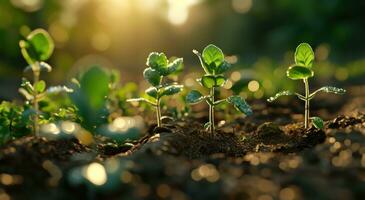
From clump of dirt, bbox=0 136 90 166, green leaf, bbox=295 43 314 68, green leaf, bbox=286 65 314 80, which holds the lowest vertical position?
clump of dirt, bbox=0 136 90 166

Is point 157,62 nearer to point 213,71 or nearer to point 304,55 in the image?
point 213,71

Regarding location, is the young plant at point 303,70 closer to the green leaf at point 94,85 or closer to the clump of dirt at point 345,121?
the clump of dirt at point 345,121

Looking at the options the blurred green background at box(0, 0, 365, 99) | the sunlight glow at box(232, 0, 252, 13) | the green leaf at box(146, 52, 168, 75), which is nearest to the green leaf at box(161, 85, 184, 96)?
the green leaf at box(146, 52, 168, 75)

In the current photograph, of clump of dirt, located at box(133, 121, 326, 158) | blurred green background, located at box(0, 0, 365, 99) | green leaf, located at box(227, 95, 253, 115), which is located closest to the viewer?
clump of dirt, located at box(133, 121, 326, 158)

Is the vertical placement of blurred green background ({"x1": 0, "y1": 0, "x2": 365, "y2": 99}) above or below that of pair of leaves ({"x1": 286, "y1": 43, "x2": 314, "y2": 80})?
above

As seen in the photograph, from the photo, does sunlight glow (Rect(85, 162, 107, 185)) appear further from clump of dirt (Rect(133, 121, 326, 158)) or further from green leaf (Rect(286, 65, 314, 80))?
green leaf (Rect(286, 65, 314, 80))

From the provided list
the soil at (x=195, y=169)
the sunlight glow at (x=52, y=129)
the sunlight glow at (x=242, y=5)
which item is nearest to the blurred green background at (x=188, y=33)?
the sunlight glow at (x=242, y=5)

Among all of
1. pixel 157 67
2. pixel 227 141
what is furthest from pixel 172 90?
→ pixel 227 141
